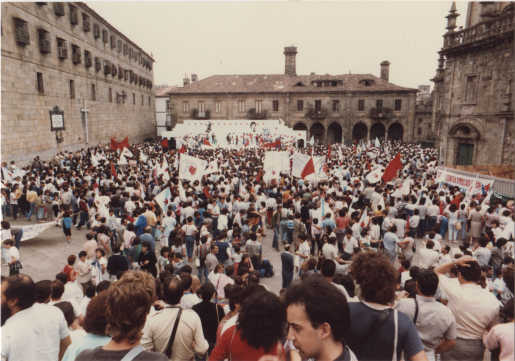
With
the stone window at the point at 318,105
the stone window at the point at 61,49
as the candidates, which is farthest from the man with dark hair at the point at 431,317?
the stone window at the point at 318,105

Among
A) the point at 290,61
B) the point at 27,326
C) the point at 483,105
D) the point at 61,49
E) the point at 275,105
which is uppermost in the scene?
the point at 290,61

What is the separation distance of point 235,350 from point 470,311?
8.30 ft

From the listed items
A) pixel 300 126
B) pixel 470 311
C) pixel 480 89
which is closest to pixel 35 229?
pixel 470 311

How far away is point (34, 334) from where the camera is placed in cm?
291

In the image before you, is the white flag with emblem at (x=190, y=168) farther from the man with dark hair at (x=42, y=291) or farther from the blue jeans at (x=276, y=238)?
the man with dark hair at (x=42, y=291)

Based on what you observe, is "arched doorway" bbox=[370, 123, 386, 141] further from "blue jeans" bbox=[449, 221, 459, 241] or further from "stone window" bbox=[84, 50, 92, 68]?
"blue jeans" bbox=[449, 221, 459, 241]

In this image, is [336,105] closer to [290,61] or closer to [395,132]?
[395,132]

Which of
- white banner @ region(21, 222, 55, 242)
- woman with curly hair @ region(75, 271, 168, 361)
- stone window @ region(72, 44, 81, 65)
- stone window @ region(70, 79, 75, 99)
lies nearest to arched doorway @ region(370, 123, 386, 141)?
stone window @ region(72, 44, 81, 65)

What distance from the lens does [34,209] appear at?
12203mm

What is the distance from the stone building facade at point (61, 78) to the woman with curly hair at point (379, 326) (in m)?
19.6

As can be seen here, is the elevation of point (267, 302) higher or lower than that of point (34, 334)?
higher

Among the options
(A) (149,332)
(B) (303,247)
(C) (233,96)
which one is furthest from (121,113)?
(A) (149,332)

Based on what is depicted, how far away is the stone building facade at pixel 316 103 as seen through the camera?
44.3 metres

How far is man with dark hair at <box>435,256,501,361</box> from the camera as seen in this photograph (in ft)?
10.9
